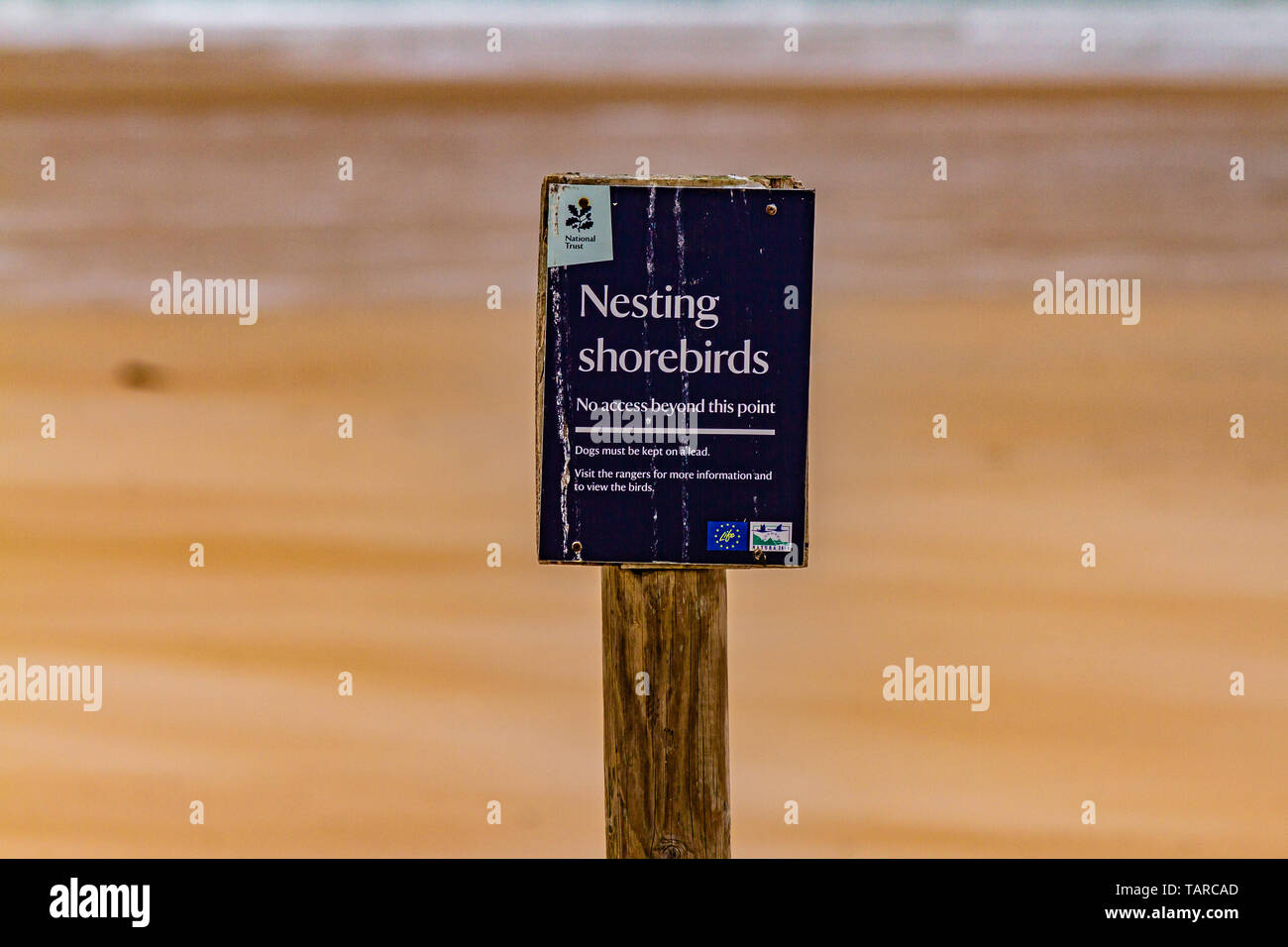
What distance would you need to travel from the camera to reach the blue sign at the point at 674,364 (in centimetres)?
123

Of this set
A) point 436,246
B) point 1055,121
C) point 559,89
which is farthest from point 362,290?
point 1055,121

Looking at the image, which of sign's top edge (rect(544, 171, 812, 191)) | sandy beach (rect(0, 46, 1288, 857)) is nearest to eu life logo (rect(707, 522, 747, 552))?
sign's top edge (rect(544, 171, 812, 191))

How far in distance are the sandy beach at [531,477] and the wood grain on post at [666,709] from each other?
1.36 m

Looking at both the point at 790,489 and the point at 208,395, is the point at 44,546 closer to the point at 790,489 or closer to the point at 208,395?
the point at 208,395

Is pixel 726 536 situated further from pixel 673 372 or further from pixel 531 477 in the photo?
pixel 531 477

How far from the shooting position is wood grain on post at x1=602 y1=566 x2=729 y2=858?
49.2 inches

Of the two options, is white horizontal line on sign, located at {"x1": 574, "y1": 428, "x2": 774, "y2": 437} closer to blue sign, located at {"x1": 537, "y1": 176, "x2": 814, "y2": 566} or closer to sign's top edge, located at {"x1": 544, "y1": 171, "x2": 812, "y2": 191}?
blue sign, located at {"x1": 537, "y1": 176, "x2": 814, "y2": 566}

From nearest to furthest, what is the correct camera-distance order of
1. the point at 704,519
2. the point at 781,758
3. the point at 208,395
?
the point at 704,519, the point at 781,758, the point at 208,395

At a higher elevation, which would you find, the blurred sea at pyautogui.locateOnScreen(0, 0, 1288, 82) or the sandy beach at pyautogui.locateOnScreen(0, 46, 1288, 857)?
the blurred sea at pyautogui.locateOnScreen(0, 0, 1288, 82)

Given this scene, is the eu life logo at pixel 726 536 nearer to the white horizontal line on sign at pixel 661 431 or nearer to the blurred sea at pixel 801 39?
the white horizontal line on sign at pixel 661 431

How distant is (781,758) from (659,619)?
4.83 ft

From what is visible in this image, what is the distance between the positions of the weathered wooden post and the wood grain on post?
0.01 meters

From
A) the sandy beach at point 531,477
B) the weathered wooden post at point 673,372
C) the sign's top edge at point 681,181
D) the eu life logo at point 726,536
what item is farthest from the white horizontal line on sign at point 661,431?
the sandy beach at point 531,477

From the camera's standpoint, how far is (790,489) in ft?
4.07
